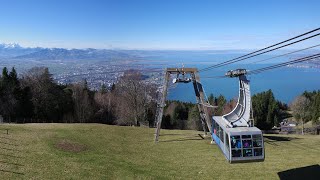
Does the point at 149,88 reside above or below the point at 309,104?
above

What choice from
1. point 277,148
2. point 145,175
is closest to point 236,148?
point 145,175

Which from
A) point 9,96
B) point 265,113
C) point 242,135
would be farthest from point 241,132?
point 265,113

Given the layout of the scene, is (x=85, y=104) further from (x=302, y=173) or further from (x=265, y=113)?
(x=302, y=173)

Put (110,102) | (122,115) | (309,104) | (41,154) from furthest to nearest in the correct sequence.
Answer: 1. (309,104)
2. (110,102)
3. (122,115)
4. (41,154)

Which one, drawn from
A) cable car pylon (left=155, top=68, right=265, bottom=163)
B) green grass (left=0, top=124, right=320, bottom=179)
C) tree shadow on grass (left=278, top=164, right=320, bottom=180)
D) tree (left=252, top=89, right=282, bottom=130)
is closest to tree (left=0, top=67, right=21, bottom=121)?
green grass (left=0, top=124, right=320, bottom=179)

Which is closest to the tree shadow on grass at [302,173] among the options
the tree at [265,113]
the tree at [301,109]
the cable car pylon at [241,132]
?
the cable car pylon at [241,132]

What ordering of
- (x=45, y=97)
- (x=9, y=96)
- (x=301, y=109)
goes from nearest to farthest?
(x=9, y=96) < (x=45, y=97) < (x=301, y=109)

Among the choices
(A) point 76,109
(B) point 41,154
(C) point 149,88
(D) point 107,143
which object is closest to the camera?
(B) point 41,154

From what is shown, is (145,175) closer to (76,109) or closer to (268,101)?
(76,109)
